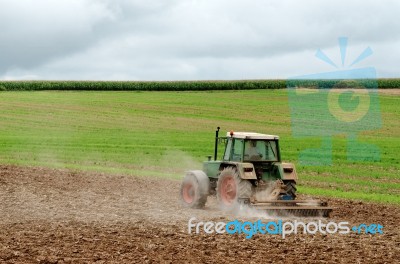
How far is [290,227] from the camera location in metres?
15.4

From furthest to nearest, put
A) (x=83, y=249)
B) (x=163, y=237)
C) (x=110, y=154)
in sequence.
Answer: (x=110, y=154) < (x=163, y=237) < (x=83, y=249)

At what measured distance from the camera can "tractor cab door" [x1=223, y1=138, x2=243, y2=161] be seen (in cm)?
1777

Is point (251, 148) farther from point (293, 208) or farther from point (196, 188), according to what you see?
point (293, 208)

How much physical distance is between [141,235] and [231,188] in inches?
136

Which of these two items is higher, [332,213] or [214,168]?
[214,168]

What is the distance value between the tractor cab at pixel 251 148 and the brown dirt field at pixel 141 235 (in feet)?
5.02

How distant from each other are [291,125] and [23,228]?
40.5m

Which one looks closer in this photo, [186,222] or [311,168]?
[186,222]

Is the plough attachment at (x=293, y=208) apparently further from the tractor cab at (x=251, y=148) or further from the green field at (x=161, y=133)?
the green field at (x=161, y=133)

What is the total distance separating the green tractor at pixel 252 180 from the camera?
16.8m

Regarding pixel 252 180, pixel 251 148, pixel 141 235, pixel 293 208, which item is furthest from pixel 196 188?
pixel 141 235

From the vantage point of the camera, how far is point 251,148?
58.5 feet

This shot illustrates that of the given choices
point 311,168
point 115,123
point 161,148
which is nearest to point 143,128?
point 115,123

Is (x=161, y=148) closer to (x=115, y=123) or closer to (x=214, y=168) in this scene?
(x=115, y=123)
